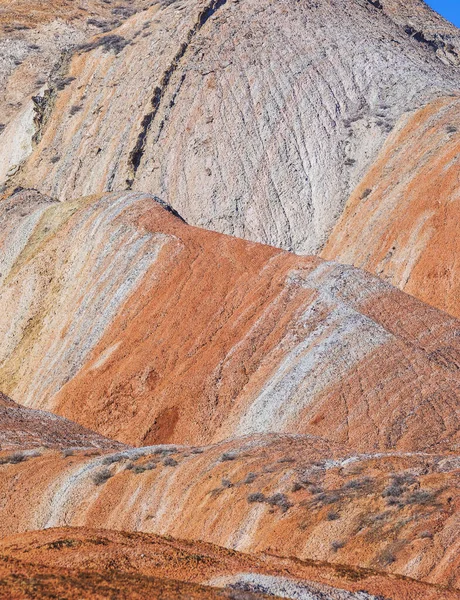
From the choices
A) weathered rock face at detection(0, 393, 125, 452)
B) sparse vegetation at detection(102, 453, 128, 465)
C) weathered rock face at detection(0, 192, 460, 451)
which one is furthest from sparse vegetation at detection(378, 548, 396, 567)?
weathered rock face at detection(0, 393, 125, 452)

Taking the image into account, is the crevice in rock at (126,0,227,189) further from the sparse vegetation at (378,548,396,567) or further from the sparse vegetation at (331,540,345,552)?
the sparse vegetation at (378,548,396,567)

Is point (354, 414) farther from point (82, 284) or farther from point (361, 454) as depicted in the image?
point (82, 284)

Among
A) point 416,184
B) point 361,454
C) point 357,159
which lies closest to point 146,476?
point 361,454

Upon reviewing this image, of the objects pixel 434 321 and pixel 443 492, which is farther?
pixel 434 321

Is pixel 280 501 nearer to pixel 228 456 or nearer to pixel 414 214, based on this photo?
pixel 228 456

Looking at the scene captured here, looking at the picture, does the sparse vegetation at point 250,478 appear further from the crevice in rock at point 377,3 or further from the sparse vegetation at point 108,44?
the crevice in rock at point 377,3

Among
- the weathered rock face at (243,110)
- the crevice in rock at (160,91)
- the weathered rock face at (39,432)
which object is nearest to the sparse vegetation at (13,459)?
the weathered rock face at (39,432)

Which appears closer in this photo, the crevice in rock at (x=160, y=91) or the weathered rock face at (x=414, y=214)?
the weathered rock face at (x=414, y=214)
